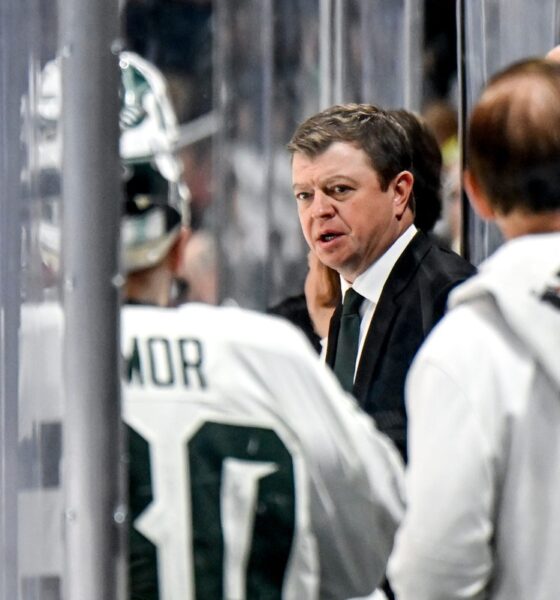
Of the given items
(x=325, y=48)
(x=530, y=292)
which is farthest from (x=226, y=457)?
(x=325, y=48)

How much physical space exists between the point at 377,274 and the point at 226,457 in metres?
0.56

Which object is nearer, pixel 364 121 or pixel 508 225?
pixel 508 225

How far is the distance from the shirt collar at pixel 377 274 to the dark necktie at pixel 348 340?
0.5 inches

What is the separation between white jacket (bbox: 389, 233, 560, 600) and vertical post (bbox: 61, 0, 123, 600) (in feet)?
1.10

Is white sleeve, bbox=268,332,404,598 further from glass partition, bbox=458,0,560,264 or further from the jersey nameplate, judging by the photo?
glass partition, bbox=458,0,560,264

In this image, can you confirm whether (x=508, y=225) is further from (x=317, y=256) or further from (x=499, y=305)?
(x=317, y=256)

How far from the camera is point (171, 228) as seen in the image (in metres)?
1.54

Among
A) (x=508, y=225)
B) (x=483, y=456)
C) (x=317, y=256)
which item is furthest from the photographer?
(x=317, y=256)

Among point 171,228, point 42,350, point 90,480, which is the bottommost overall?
point 90,480

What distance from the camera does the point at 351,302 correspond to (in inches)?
78.8

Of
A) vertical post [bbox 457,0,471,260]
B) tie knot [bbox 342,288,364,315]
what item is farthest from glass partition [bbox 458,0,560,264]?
tie knot [bbox 342,288,364,315]

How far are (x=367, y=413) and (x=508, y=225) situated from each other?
0.44 metres

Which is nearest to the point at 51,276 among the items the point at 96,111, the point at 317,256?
the point at 96,111

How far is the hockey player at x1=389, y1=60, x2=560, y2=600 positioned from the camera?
1.36 m
